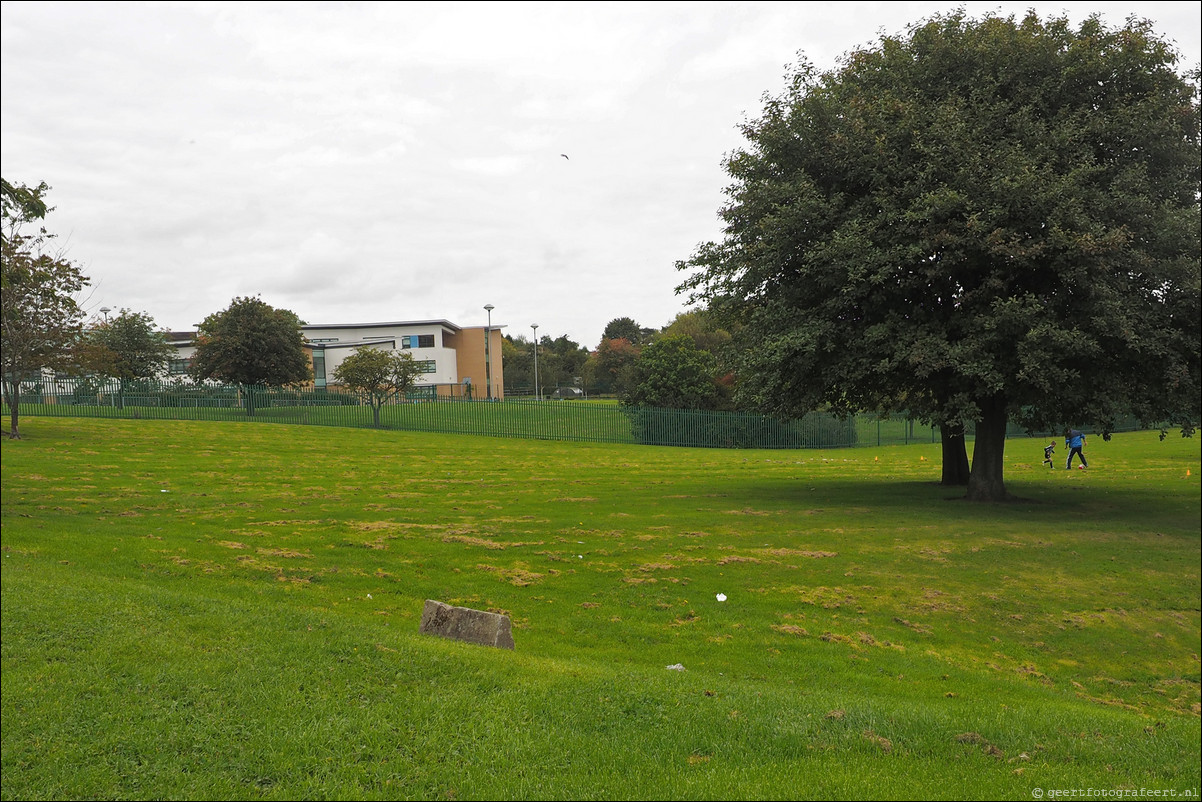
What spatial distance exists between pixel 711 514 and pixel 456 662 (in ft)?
36.4

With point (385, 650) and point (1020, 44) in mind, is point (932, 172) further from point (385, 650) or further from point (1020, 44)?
point (385, 650)

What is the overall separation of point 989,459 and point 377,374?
1492 inches

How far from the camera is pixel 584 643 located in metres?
9.63

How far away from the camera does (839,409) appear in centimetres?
2123

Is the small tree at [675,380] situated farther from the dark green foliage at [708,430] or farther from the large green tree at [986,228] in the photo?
the large green tree at [986,228]

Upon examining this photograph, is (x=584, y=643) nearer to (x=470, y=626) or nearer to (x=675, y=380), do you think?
(x=470, y=626)

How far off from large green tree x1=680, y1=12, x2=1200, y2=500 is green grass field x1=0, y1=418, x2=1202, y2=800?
3.11m

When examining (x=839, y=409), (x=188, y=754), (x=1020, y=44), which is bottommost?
(x=188, y=754)

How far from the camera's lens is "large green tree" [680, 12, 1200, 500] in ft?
52.2

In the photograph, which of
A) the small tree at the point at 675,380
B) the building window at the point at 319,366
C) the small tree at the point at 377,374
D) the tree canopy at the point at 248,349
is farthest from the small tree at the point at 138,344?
the small tree at the point at 675,380

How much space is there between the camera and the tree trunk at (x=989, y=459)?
20.5m

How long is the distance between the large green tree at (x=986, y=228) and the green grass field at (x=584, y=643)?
3.11m

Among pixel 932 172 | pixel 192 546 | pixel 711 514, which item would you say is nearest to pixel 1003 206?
pixel 932 172

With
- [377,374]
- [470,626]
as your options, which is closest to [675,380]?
[377,374]
